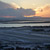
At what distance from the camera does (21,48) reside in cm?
663

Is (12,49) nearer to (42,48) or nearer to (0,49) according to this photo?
(0,49)

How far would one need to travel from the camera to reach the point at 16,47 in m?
6.77

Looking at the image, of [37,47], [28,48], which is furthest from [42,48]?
[28,48]

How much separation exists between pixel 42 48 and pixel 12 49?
1650 millimetres

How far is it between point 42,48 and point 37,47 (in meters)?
0.28

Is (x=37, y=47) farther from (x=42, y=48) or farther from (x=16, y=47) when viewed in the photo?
(x=16, y=47)

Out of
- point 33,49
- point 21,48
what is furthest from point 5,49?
point 33,49

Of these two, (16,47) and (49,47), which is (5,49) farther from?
(49,47)

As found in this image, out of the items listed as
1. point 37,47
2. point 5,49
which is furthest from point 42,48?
point 5,49

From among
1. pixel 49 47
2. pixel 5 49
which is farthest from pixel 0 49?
pixel 49 47

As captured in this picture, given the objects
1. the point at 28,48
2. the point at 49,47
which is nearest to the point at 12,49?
the point at 28,48

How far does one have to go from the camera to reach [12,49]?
6.55 meters

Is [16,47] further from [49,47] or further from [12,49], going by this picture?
[49,47]

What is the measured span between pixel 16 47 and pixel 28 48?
69 centimetres
